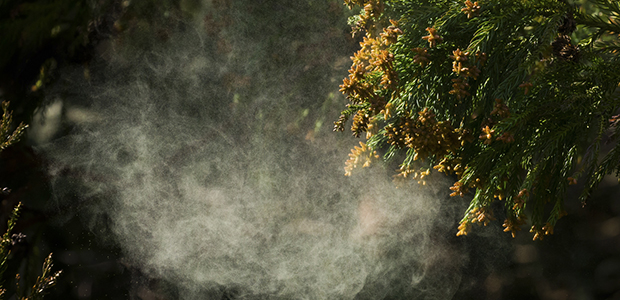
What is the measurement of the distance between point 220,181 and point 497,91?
1705mm

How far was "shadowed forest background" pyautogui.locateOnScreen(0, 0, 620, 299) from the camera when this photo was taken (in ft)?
7.60

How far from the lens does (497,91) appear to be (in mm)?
1117

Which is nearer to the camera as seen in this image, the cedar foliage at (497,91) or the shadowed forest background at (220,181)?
the cedar foliage at (497,91)

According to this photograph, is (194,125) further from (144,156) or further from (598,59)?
(598,59)

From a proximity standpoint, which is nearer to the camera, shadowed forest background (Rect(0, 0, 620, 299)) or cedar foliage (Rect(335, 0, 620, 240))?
cedar foliage (Rect(335, 0, 620, 240))

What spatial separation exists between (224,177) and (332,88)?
0.82 meters

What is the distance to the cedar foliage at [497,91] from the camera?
44.9 inches

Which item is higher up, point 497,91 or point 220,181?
point 220,181

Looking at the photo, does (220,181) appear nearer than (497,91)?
No

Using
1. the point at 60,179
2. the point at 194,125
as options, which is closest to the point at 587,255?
the point at 194,125

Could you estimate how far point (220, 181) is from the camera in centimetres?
242

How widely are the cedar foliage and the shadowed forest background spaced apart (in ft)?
3.63

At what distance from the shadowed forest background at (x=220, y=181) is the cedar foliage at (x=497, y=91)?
1.11m

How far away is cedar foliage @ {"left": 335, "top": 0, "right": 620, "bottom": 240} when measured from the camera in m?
1.14
